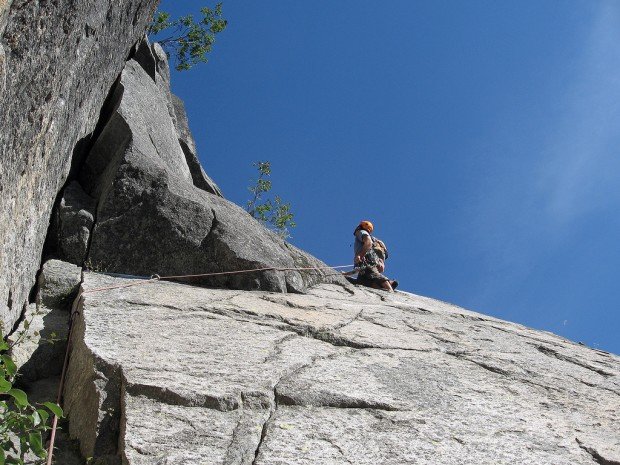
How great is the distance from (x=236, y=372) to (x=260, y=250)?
3.18 m

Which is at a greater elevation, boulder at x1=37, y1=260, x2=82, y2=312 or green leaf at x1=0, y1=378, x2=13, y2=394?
boulder at x1=37, y1=260, x2=82, y2=312

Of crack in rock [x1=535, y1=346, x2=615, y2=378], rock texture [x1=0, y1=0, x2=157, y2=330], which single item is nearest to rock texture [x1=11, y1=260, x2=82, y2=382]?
rock texture [x1=0, y1=0, x2=157, y2=330]

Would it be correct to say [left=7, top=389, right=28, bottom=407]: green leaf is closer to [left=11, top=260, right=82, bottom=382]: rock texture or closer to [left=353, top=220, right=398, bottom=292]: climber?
[left=11, top=260, right=82, bottom=382]: rock texture

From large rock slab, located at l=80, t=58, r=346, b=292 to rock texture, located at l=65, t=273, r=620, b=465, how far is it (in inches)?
22.3

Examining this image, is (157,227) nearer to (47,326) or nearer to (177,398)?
(47,326)

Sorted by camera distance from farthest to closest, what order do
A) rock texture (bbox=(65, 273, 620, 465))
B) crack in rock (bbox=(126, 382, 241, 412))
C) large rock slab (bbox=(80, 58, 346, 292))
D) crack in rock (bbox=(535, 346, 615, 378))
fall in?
large rock slab (bbox=(80, 58, 346, 292)), crack in rock (bbox=(535, 346, 615, 378)), crack in rock (bbox=(126, 382, 241, 412)), rock texture (bbox=(65, 273, 620, 465))

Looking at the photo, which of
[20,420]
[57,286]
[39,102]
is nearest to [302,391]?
[20,420]

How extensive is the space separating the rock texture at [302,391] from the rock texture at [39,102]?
25.5 inches

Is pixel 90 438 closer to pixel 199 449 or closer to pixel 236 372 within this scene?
pixel 199 449

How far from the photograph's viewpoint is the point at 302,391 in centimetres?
388

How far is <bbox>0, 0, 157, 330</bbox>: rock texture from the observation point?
3582mm

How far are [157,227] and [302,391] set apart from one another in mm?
3353

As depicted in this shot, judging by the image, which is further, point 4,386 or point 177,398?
point 177,398

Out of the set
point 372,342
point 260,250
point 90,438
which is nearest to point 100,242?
point 260,250
